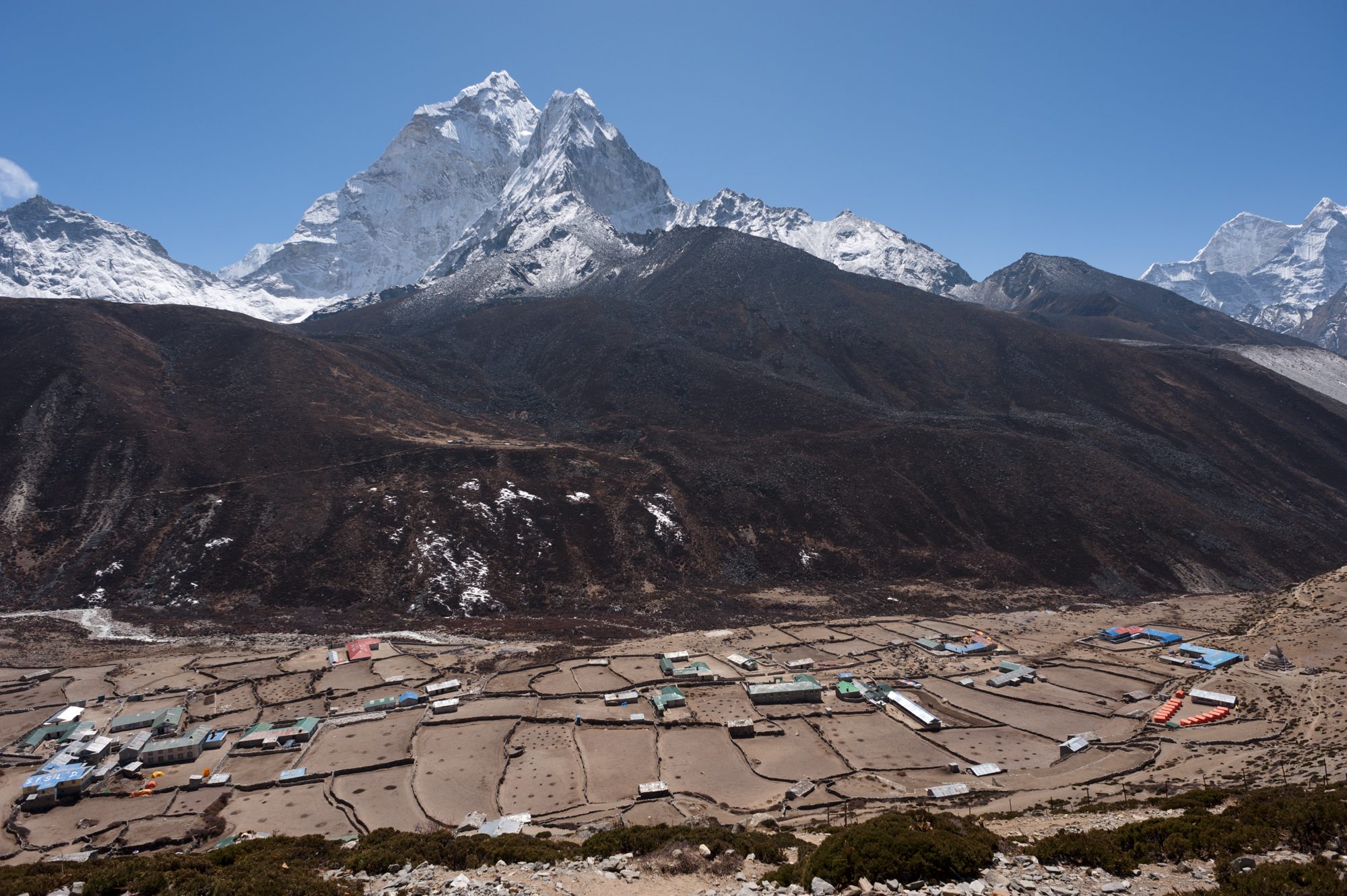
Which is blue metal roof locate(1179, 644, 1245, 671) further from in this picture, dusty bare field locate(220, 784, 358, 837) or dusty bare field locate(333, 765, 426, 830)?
dusty bare field locate(220, 784, 358, 837)

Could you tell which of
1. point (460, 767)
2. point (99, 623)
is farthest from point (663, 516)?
point (99, 623)

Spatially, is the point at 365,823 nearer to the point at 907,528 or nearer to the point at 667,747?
the point at 667,747

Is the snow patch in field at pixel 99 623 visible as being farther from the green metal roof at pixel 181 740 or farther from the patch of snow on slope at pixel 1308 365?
the patch of snow on slope at pixel 1308 365

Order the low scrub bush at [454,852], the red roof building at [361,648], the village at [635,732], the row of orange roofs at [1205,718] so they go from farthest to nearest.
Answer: the red roof building at [361,648] < the row of orange roofs at [1205,718] < the village at [635,732] < the low scrub bush at [454,852]


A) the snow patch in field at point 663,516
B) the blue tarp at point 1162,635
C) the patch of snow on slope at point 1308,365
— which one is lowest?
the blue tarp at point 1162,635

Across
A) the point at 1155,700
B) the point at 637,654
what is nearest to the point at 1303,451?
the point at 1155,700

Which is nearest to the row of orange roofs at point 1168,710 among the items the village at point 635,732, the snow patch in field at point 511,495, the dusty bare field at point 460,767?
the village at point 635,732

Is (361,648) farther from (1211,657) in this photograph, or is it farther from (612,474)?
(1211,657)
